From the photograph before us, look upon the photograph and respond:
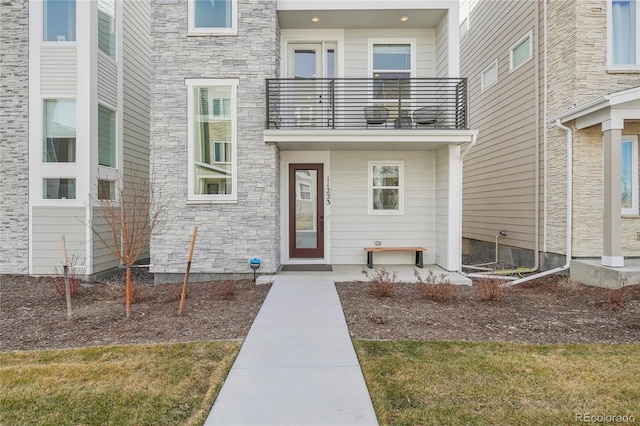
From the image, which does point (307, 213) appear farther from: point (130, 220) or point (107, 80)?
point (107, 80)

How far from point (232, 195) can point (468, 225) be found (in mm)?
8742

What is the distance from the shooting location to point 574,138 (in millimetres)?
7840

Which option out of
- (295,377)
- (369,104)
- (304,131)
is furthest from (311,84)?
(295,377)

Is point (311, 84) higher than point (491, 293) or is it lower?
higher

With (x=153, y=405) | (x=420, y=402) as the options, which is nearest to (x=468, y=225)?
(x=420, y=402)

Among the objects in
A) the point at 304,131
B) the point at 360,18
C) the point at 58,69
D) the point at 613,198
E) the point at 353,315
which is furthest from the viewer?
the point at 360,18

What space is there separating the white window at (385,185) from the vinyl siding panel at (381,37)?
91.3 inches

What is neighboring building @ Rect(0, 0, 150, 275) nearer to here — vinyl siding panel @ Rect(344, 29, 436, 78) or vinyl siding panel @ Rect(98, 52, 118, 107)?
vinyl siding panel @ Rect(98, 52, 118, 107)

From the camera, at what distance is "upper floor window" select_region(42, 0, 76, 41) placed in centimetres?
802

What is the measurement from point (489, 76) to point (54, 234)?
42.1 ft

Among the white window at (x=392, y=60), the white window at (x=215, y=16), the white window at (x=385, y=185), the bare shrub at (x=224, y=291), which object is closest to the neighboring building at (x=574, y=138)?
the white window at (x=392, y=60)

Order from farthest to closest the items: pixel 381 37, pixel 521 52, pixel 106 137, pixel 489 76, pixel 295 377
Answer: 1. pixel 489 76
2. pixel 521 52
3. pixel 381 37
4. pixel 106 137
5. pixel 295 377

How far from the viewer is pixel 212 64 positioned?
763 centimetres

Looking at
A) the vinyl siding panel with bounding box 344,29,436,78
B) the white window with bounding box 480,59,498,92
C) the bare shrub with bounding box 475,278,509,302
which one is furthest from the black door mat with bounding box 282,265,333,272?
the white window with bounding box 480,59,498,92
